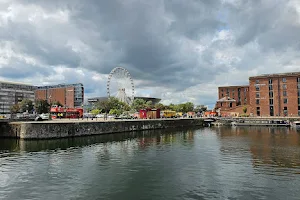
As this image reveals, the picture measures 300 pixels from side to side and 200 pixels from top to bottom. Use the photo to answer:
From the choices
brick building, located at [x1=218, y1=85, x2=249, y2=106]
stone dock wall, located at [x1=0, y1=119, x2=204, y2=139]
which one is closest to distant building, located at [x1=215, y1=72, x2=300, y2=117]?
brick building, located at [x1=218, y1=85, x2=249, y2=106]

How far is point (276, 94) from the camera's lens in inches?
4537

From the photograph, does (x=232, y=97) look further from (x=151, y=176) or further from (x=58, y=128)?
(x=151, y=176)

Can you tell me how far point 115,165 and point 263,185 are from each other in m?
14.9

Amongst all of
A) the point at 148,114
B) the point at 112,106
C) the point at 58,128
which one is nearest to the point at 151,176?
the point at 58,128

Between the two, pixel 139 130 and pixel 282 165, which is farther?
pixel 139 130

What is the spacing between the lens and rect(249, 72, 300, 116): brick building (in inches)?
4390

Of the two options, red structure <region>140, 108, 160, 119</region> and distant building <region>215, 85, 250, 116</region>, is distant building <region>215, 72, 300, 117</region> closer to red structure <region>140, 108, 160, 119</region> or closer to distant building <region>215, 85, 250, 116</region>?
distant building <region>215, 85, 250, 116</region>

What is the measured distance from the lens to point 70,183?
20.6 metres

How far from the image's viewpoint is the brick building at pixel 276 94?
366ft

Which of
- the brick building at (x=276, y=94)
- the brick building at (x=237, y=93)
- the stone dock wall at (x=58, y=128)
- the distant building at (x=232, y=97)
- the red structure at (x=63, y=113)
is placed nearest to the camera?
the stone dock wall at (x=58, y=128)

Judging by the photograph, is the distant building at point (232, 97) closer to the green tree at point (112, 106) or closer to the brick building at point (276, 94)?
the brick building at point (276, 94)

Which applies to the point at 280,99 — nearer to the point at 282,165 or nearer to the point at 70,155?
the point at 282,165

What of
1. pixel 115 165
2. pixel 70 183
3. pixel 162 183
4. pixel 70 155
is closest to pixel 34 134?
pixel 70 155

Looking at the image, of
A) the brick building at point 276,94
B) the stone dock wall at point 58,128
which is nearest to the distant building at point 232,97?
the brick building at point 276,94
